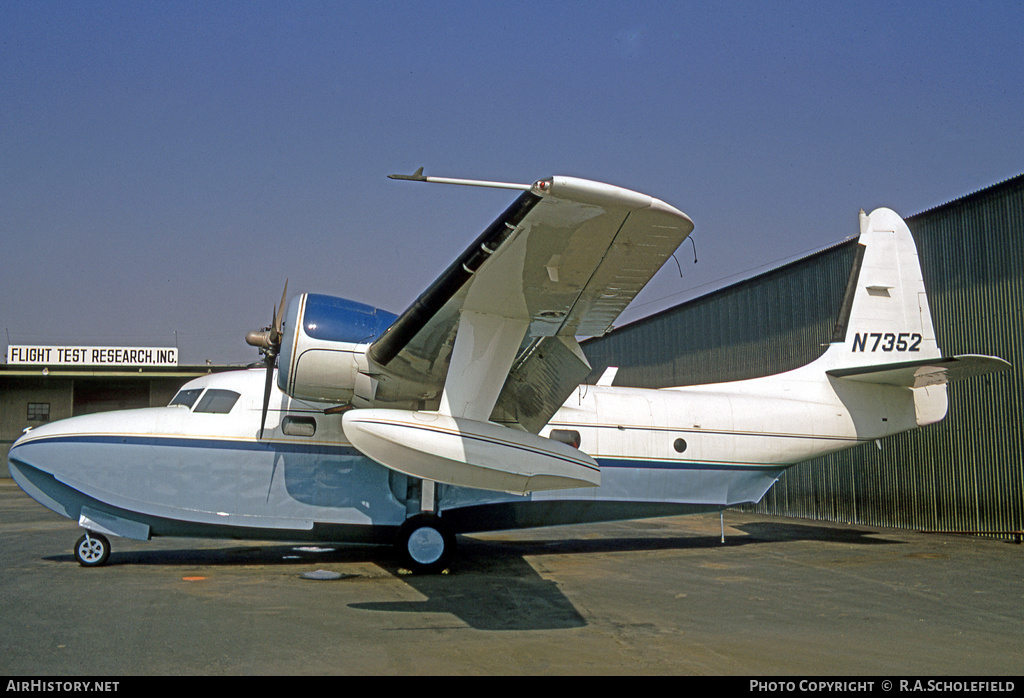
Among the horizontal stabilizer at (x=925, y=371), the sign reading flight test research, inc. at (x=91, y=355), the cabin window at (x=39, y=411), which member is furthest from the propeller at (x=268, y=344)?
the sign reading flight test research, inc. at (x=91, y=355)

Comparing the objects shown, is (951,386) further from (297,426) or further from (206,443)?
(206,443)

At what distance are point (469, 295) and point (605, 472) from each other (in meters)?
5.00

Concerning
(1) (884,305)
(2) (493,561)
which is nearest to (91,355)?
(2) (493,561)

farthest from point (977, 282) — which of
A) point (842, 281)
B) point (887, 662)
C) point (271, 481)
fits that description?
point (271, 481)

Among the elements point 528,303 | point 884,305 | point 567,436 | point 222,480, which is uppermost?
point 884,305

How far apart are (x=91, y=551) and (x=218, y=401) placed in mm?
2352

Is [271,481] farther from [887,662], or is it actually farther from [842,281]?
[842,281]

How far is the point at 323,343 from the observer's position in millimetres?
8188

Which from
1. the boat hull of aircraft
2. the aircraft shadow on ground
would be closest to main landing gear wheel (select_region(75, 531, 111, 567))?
the boat hull of aircraft

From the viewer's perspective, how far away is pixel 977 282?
1310cm

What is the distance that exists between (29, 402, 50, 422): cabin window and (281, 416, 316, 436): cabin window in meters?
26.5

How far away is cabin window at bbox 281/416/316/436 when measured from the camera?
31.0 feet

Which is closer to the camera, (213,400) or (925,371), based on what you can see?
(213,400)

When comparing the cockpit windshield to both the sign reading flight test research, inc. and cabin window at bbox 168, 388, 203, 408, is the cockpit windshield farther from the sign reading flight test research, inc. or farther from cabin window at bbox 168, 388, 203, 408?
the sign reading flight test research, inc.
